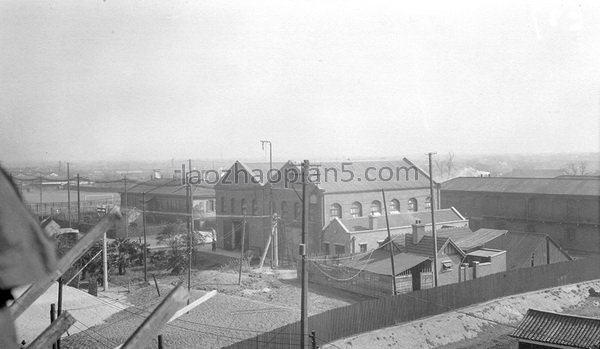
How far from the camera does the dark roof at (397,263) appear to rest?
82.0ft

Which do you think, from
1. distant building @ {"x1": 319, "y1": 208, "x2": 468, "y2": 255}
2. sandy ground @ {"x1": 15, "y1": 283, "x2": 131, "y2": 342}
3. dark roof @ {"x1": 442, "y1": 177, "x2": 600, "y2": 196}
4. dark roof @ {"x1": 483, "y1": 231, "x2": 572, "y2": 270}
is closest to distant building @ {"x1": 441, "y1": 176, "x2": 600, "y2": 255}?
dark roof @ {"x1": 442, "y1": 177, "x2": 600, "y2": 196}

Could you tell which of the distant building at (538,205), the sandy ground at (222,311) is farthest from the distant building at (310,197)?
the distant building at (538,205)

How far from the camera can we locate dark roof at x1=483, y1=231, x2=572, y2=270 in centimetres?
2889

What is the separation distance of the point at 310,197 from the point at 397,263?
34.7 feet

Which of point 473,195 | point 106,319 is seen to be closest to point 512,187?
point 473,195

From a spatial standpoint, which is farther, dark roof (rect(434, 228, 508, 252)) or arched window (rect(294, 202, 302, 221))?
arched window (rect(294, 202, 302, 221))

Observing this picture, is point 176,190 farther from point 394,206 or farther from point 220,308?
point 220,308

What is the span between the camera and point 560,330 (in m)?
16.9

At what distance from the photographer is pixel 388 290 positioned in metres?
24.8

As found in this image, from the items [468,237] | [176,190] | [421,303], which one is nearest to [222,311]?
[421,303]

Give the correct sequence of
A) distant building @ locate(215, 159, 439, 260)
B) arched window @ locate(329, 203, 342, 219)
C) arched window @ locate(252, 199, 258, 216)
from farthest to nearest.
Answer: arched window @ locate(252, 199, 258, 216) → distant building @ locate(215, 159, 439, 260) → arched window @ locate(329, 203, 342, 219)

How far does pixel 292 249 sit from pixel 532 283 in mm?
14936

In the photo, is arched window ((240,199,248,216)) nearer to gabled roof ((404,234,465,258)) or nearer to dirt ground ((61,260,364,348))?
dirt ground ((61,260,364,348))

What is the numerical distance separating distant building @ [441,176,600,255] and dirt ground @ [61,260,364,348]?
777 inches
